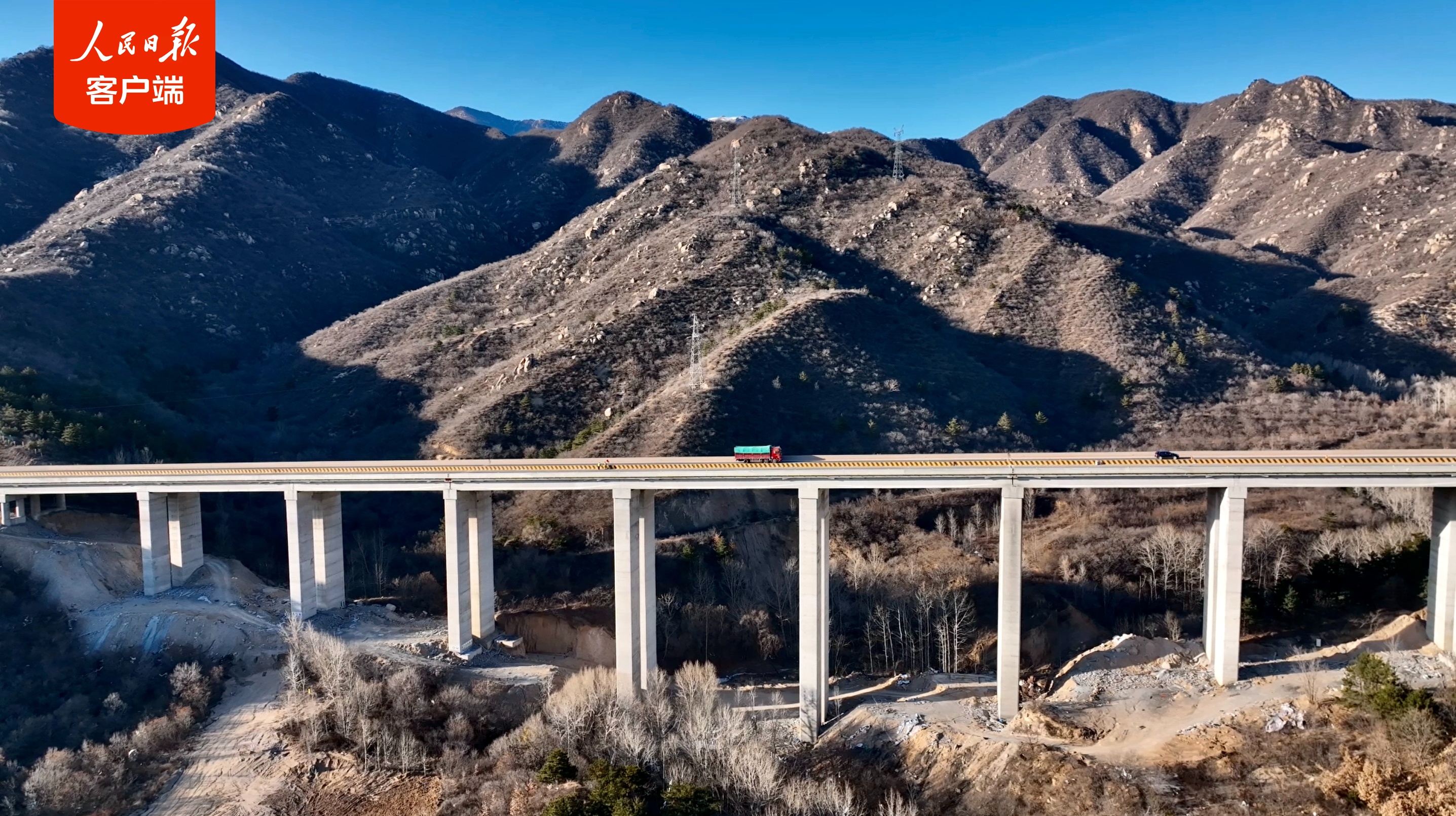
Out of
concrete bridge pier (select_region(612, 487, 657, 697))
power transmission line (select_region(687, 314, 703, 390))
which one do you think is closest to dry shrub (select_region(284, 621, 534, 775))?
concrete bridge pier (select_region(612, 487, 657, 697))

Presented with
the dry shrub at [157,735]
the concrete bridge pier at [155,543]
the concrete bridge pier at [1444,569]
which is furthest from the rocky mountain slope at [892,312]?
the dry shrub at [157,735]

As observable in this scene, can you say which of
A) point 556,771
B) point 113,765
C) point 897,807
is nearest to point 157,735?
point 113,765

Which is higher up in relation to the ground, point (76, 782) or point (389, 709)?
point (389, 709)

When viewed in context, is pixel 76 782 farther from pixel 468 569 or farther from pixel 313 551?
pixel 468 569

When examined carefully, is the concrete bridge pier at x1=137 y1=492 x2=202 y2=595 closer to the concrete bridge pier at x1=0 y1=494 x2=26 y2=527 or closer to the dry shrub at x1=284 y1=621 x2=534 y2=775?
the concrete bridge pier at x1=0 y1=494 x2=26 y2=527

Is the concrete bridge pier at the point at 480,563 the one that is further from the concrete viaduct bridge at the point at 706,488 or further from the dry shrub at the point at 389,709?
the dry shrub at the point at 389,709

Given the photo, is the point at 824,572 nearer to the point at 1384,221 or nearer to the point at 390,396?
the point at 390,396

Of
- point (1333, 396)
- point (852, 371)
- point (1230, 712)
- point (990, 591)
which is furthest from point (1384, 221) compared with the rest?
point (1230, 712)
